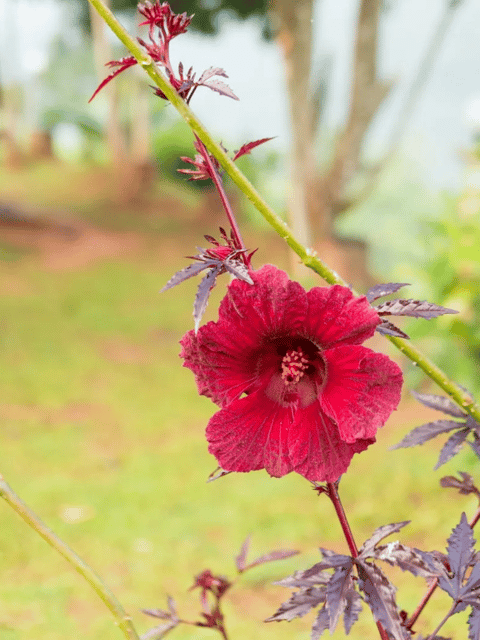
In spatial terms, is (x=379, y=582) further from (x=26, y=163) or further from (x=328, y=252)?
(x=26, y=163)

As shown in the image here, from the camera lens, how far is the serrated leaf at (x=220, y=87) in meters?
0.49

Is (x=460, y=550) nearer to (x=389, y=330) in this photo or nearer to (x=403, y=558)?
(x=403, y=558)

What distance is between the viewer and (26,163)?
1061 centimetres

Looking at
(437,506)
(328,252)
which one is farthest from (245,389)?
(328,252)

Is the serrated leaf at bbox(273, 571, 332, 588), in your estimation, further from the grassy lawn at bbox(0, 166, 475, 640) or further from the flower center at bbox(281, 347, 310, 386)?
the grassy lawn at bbox(0, 166, 475, 640)

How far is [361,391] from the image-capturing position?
472 millimetres

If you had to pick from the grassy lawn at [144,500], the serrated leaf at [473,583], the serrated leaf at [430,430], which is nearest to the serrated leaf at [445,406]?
the serrated leaf at [430,430]

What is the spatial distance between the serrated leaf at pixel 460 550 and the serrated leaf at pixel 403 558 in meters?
0.06

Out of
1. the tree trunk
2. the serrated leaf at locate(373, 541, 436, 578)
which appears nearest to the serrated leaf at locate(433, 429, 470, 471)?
the serrated leaf at locate(373, 541, 436, 578)

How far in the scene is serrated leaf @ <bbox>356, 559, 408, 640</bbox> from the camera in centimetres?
50

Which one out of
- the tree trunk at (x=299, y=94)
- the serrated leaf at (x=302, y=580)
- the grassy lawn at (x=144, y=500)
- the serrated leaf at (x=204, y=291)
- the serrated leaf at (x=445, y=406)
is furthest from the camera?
the tree trunk at (x=299, y=94)

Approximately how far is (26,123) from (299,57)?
896cm

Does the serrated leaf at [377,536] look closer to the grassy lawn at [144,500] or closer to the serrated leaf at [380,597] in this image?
the serrated leaf at [380,597]

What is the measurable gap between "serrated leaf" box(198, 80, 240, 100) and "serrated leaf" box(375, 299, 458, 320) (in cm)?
18
